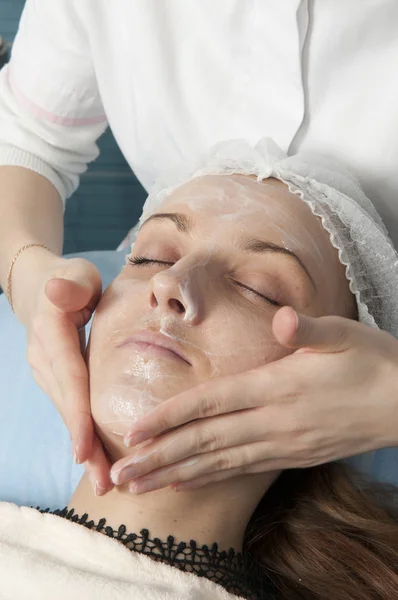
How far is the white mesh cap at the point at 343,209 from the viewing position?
1104 millimetres

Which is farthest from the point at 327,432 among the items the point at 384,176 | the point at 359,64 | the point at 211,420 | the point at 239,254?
the point at 359,64

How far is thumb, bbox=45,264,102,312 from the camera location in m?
0.96

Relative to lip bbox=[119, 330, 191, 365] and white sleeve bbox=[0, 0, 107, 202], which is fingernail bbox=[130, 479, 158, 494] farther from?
white sleeve bbox=[0, 0, 107, 202]

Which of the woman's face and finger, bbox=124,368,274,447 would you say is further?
the woman's face

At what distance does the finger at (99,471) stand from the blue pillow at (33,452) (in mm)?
423

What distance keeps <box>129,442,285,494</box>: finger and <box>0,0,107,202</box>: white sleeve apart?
32.6 inches

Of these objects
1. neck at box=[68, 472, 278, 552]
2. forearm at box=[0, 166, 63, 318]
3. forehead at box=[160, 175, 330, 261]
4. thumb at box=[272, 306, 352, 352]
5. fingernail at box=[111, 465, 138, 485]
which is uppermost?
thumb at box=[272, 306, 352, 352]

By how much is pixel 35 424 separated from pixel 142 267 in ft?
1.69

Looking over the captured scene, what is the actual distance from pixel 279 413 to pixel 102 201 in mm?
1430

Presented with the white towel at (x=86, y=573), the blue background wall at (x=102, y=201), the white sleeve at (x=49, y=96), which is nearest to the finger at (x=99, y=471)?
the white towel at (x=86, y=573)

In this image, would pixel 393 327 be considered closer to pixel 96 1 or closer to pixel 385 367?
pixel 385 367

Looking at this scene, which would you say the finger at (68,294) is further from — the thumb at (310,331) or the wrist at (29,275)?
the thumb at (310,331)

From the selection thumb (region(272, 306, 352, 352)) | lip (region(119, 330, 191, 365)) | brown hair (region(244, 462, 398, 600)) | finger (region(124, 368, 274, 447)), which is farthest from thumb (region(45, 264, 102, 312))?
brown hair (region(244, 462, 398, 600))

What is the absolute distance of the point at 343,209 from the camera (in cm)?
111
